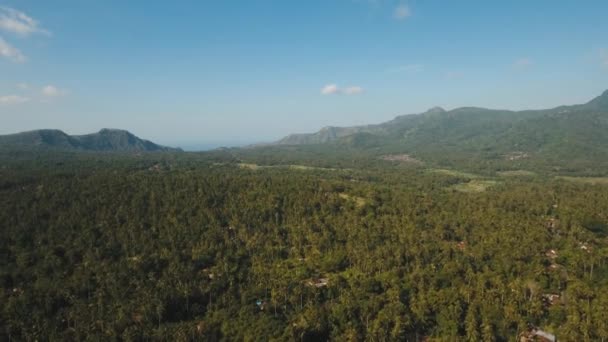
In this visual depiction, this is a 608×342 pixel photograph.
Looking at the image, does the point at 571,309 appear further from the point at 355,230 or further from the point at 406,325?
the point at 355,230

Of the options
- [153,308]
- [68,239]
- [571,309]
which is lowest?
[571,309]

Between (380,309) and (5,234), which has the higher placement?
(5,234)

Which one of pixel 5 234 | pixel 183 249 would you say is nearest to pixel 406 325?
pixel 183 249

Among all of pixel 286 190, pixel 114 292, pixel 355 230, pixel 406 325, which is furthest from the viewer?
pixel 286 190

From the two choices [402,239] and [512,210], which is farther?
[512,210]

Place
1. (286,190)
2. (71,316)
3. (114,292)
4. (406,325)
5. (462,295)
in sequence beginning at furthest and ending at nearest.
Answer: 1. (286,190)
2. (114,292)
3. (462,295)
4. (71,316)
5. (406,325)

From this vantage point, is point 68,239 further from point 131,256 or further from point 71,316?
point 71,316
